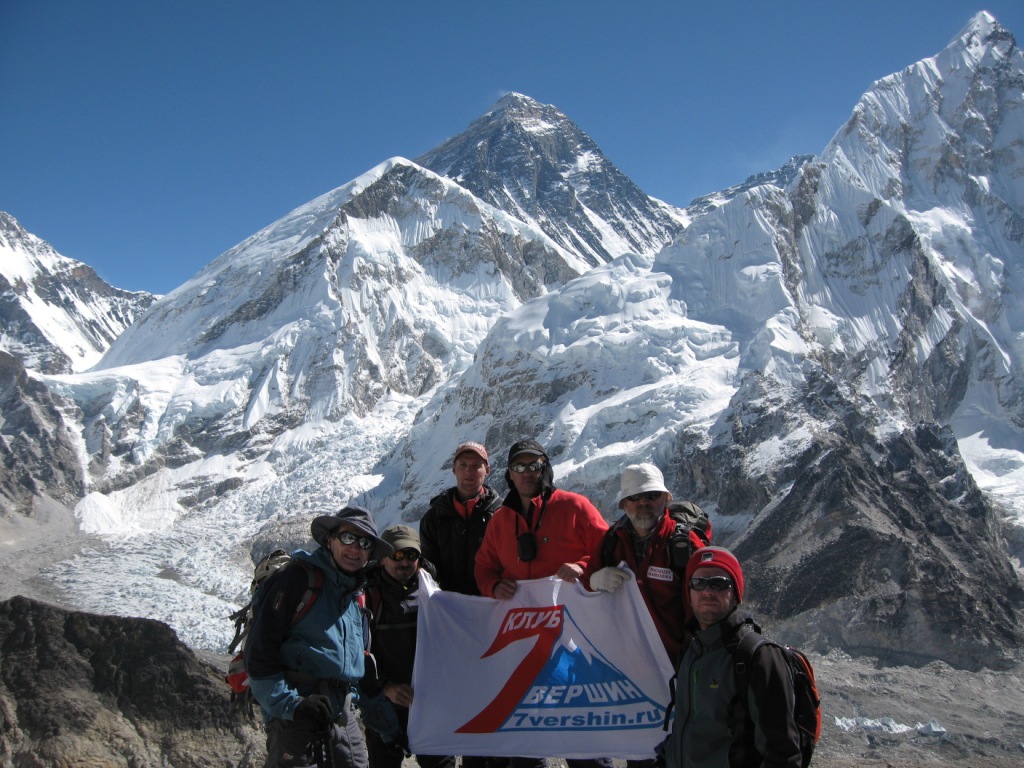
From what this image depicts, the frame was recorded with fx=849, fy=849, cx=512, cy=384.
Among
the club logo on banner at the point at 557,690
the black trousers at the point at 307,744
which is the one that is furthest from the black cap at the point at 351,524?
the club logo on banner at the point at 557,690

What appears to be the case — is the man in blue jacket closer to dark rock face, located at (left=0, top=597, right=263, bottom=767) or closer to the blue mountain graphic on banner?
the blue mountain graphic on banner

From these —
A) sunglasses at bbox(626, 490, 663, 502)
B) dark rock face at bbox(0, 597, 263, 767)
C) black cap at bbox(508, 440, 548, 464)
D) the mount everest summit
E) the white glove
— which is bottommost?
dark rock face at bbox(0, 597, 263, 767)

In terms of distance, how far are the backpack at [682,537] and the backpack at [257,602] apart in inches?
81.9

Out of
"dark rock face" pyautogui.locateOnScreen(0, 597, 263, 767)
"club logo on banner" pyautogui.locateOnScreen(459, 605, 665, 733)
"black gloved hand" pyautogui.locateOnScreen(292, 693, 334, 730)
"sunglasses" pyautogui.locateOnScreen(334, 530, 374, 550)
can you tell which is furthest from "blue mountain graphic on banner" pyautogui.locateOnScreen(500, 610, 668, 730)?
"dark rock face" pyautogui.locateOnScreen(0, 597, 263, 767)

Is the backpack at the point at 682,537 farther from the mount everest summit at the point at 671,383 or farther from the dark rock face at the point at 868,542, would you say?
the mount everest summit at the point at 671,383

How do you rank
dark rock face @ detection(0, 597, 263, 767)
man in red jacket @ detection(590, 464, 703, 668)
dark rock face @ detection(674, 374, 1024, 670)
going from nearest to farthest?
man in red jacket @ detection(590, 464, 703, 668) < dark rock face @ detection(0, 597, 263, 767) < dark rock face @ detection(674, 374, 1024, 670)

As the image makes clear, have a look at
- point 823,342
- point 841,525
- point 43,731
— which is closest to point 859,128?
point 823,342

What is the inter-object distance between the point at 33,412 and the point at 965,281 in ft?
383

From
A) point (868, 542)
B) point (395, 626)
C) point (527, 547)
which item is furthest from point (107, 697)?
point (868, 542)

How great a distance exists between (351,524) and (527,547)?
1.57 metres

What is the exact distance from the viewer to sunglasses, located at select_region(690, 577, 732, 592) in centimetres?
464

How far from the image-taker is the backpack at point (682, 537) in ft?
18.8

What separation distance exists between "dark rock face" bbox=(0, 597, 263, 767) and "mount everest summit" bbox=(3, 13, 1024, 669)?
124 ft

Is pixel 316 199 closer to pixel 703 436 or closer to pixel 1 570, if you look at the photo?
pixel 1 570
